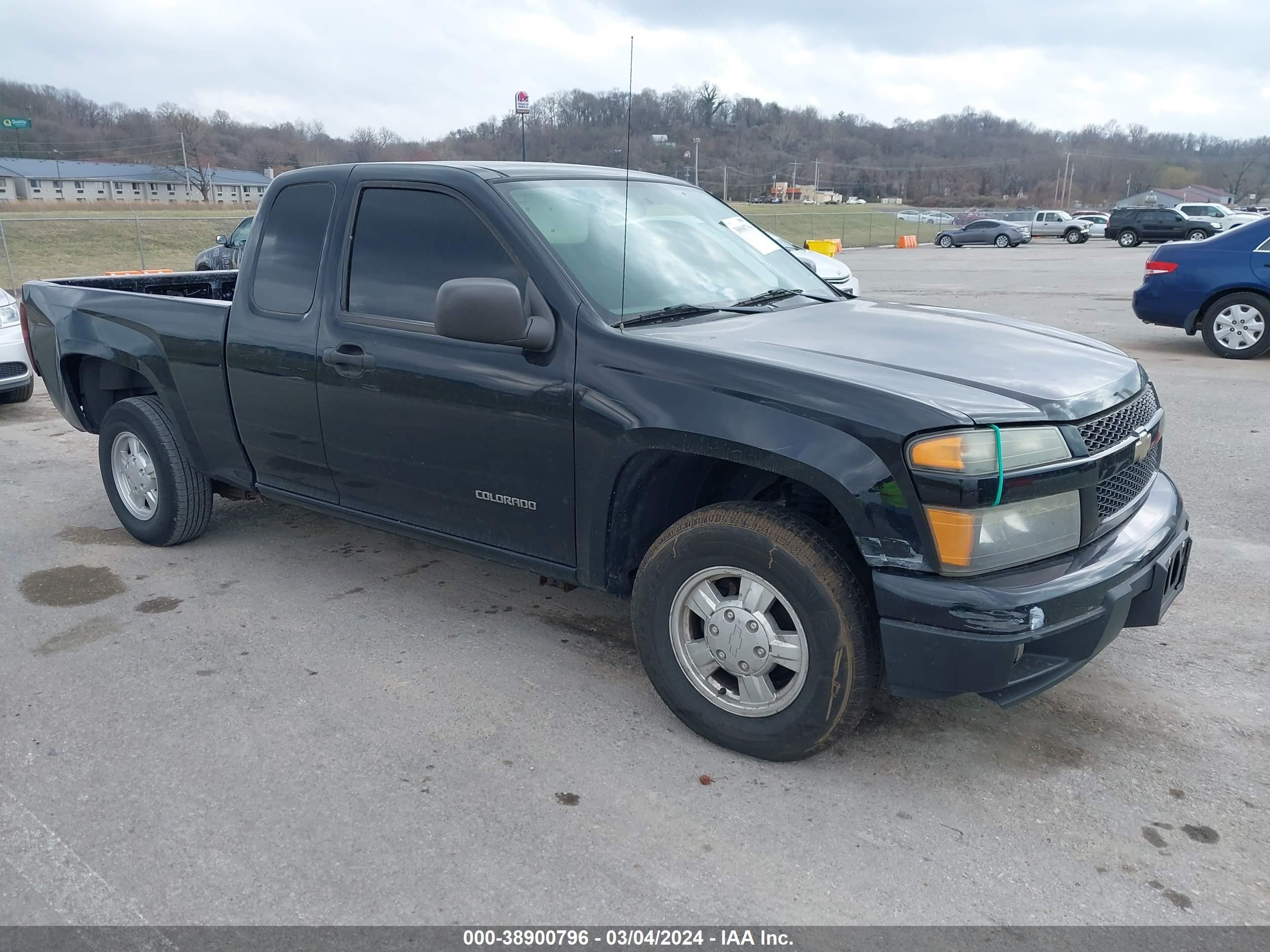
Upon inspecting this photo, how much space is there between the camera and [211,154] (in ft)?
248

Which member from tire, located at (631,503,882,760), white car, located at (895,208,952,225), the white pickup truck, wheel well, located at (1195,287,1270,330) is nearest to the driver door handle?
tire, located at (631,503,882,760)

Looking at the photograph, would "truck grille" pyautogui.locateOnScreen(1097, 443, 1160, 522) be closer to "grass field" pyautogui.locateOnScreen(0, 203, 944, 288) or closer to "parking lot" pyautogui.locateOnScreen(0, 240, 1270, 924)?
"parking lot" pyautogui.locateOnScreen(0, 240, 1270, 924)

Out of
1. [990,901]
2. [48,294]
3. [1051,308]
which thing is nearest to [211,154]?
[1051,308]

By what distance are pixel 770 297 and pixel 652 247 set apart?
539mm

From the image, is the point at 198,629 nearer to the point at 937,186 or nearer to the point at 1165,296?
the point at 1165,296

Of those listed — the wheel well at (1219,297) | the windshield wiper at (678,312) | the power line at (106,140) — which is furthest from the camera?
the power line at (106,140)

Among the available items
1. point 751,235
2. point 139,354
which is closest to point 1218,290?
point 751,235

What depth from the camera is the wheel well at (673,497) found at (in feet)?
10.5

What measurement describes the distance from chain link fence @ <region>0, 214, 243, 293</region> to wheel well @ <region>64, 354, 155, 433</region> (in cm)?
2159

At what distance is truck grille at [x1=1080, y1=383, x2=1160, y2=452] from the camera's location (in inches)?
114

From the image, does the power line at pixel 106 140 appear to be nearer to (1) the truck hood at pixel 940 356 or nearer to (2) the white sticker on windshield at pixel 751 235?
(2) the white sticker on windshield at pixel 751 235

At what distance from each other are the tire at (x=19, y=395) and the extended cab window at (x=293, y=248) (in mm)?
5814

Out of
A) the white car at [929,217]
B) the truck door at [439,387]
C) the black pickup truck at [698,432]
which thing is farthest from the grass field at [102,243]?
the white car at [929,217]

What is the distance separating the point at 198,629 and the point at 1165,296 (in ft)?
32.5
